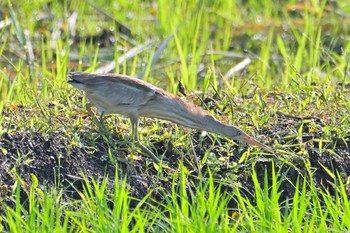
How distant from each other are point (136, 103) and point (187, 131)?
33 centimetres

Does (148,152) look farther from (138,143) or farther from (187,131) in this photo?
(187,131)

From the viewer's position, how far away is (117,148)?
574cm

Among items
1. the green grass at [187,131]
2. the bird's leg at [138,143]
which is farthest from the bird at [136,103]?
the green grass at [187,131]

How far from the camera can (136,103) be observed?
5.98 meters

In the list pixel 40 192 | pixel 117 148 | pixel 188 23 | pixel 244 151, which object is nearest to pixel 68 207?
pixel 40 192

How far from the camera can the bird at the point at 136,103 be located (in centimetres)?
595

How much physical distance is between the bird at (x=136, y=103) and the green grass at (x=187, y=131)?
0.36ft

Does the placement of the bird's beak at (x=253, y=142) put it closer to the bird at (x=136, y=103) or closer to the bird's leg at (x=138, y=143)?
the bird at (x=136, y=103)

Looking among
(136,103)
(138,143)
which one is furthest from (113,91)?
(138,143)

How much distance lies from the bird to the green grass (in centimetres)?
11

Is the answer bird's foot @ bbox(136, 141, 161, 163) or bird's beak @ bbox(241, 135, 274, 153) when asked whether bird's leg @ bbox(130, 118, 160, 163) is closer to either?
bird's foot @ bbox(136, 141, 161, 163)

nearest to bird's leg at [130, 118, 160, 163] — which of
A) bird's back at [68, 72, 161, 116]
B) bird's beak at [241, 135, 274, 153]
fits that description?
bird's back at [68, 72, 161, 116]

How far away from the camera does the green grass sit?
16.3 feet

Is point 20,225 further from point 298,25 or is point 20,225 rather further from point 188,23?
point 298,25
